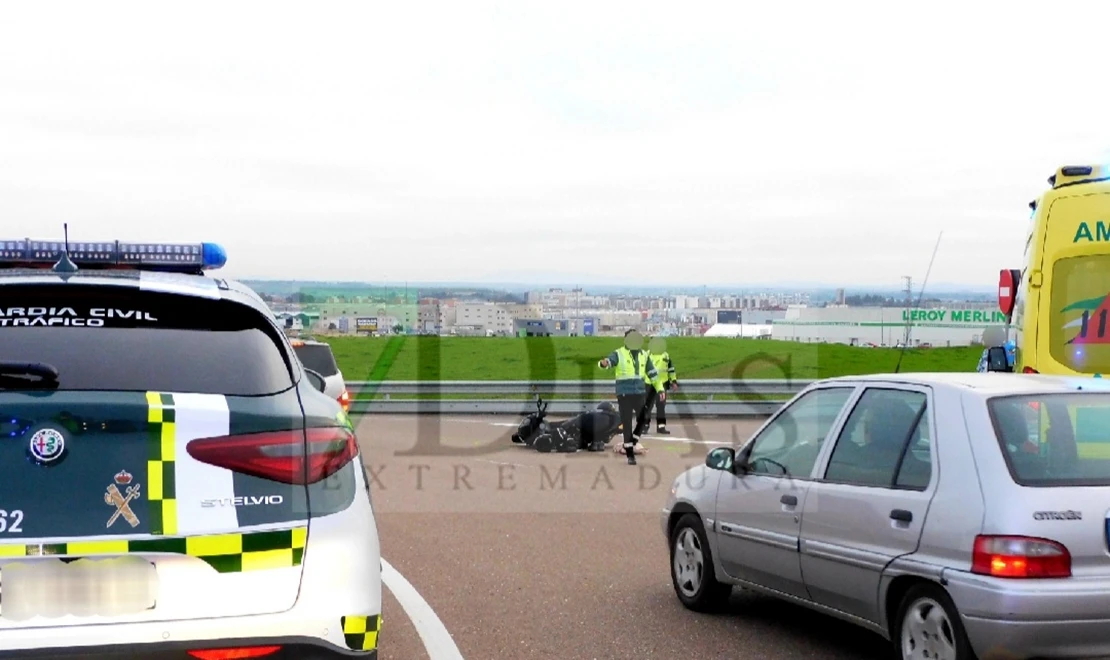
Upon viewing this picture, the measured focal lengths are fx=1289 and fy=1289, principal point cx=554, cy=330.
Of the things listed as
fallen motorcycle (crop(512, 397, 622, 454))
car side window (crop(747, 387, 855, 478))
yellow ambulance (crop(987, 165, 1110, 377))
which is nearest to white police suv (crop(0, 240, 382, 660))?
car side window (crop(747, 387, 855, 478))

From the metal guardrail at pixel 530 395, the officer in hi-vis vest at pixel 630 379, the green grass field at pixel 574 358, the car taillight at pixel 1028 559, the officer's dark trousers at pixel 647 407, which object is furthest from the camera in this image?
the green grass field at pixel 574 358

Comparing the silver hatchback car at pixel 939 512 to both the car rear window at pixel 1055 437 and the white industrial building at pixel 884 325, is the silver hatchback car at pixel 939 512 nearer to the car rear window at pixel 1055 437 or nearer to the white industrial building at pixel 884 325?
the car rear window at pixel 1055 437

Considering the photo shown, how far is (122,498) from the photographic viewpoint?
378cm

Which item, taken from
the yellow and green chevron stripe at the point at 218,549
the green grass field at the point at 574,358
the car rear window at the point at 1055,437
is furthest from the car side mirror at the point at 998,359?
the green grass field at the point at 574,358

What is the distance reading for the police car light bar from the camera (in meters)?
5.07

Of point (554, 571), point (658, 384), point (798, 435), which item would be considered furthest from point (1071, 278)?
point (658, 384)

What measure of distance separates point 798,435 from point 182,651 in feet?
13.1

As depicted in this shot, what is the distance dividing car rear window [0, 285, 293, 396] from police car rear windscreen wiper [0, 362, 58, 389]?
0.04 metres

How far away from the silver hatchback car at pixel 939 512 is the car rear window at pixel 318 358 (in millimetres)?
9042

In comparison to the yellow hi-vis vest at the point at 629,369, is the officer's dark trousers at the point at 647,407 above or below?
below

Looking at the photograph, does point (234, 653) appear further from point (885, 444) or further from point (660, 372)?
point (660, 372)

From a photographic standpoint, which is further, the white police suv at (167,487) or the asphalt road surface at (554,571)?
the asphalt road surface at (554,571)

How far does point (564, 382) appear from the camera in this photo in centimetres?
2512

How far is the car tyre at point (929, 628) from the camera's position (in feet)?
17.1
